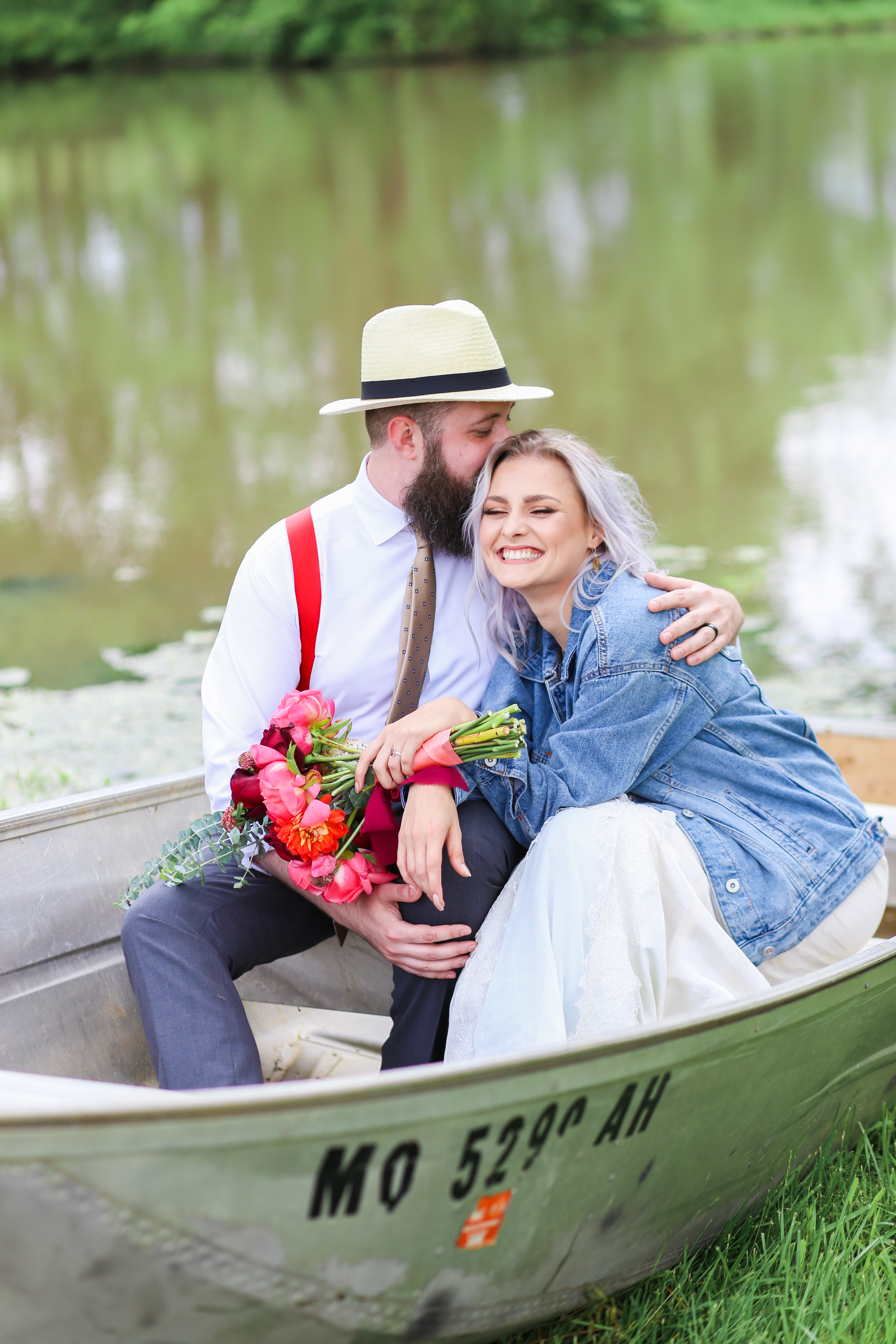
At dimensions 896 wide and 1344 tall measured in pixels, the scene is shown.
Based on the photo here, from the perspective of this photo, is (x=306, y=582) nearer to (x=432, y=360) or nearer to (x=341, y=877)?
(x=432, y=360)

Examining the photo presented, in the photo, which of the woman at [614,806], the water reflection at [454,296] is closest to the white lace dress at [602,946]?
the woman at [614,806]

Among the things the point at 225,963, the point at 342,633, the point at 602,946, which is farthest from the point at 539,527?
the point at 225,963

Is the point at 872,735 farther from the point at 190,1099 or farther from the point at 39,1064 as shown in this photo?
the point at 190,1099

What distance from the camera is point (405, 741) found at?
2.12m

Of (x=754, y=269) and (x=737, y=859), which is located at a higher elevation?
(x=754, y=269)

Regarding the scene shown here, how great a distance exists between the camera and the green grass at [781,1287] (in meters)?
1.90

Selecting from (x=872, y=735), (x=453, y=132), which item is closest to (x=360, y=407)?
(x=872, y=735)

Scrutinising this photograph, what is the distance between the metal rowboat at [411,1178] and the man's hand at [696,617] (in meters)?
0.54

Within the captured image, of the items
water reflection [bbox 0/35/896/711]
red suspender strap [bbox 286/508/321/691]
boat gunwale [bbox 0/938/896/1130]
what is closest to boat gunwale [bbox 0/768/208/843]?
red suspender strap [bbox 286/508/321/691]

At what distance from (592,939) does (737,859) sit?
0.30 metres

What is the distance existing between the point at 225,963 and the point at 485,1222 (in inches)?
32.3

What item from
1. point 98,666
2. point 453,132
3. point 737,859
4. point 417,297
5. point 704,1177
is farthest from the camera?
point 453,132

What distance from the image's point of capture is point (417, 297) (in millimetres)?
13336

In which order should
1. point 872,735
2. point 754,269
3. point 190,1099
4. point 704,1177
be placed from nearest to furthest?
point 190,1099, point 704,1177, point 872,735, point 754,269
